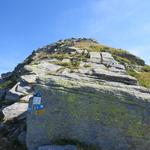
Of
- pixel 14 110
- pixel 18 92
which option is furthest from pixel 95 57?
pixel 14 110

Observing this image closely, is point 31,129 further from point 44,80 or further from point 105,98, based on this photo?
point 105,98

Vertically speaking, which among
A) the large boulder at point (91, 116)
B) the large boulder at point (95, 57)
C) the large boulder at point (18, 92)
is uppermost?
the large boulder at point (95, 57)

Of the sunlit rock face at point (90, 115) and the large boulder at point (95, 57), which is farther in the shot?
the large boulder at point (95, 57)

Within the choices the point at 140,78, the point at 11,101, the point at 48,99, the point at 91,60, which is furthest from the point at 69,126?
the point at 91,60

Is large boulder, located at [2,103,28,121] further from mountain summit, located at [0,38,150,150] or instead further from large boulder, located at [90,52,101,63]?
large boulder, located at [90,52,101,63]

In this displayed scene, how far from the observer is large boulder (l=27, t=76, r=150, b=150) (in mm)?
15914

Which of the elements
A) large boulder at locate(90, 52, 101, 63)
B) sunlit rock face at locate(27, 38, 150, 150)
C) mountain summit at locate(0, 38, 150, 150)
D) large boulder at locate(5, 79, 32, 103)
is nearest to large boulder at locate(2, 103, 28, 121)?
large boulder at locate(5, 79, 32, 103)

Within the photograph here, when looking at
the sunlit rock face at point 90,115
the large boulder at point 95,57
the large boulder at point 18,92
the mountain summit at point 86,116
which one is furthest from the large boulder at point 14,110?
the large boulder at point 95,57

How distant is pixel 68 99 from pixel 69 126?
4.19 feet

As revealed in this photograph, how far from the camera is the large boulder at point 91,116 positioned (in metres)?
15.9

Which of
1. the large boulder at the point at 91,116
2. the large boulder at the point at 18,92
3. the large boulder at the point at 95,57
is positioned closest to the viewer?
the large boulder at the point at 91,116

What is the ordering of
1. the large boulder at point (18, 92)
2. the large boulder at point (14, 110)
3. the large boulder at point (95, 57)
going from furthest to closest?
the large boulder at point (95, 57) → the large boulder at point (18, 92) → the large boulder at point (14, 110)

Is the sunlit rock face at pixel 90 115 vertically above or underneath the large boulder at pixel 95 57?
underneath

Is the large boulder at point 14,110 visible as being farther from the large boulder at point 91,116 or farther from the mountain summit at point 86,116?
the large boulder at point 91,116
